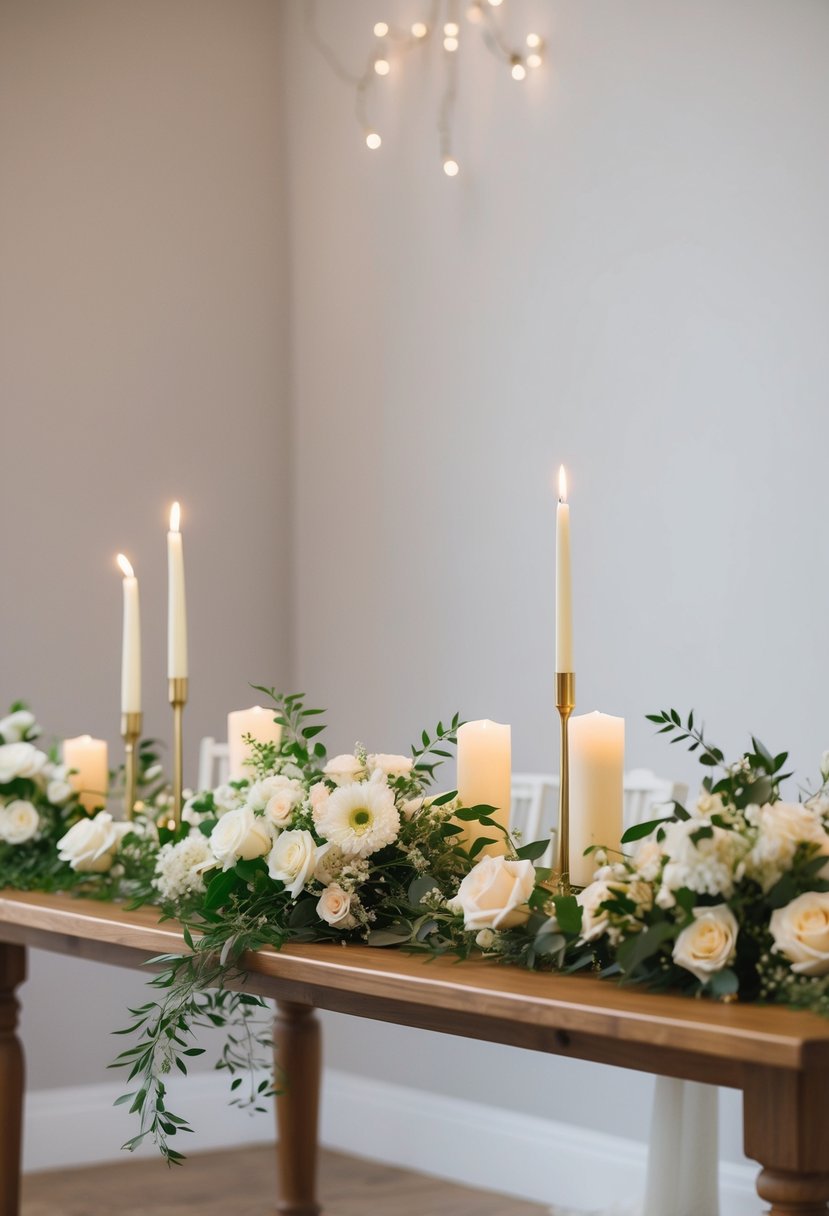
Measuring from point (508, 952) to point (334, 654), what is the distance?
2.40 metres

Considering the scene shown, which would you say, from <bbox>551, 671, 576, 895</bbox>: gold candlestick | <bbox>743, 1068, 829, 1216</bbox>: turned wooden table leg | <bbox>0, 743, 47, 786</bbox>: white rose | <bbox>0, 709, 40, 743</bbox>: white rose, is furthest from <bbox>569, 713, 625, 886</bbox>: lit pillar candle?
<bbox>0, 709, 40, 743</bbox>: white rose

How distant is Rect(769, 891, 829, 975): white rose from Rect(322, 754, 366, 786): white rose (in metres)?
0.62

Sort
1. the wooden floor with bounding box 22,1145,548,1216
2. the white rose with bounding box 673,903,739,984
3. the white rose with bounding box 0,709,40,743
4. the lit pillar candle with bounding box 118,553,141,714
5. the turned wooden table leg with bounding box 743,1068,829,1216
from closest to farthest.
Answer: the turned wooden table leg with bounding box 743,1068,829,1216, the white rose with bounding box 673,903,739,984, the lit pillar candle with bounding box 118,553,141,714, the white rose with bounding box 0,709,40,743, the wooden floor with bounding box 22,1145,548,1216

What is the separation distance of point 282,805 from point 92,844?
0.66 metres

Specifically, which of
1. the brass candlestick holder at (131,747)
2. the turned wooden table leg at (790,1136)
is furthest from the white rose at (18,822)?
the turned wooden table leg at (790,1136)

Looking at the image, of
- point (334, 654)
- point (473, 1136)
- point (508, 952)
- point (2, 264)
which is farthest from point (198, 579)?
point (508, 952)

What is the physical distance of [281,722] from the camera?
198 cm

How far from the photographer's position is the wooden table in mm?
1259

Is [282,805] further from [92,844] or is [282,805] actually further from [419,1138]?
[419,1138]

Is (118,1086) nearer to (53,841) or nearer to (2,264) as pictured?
(53,841)

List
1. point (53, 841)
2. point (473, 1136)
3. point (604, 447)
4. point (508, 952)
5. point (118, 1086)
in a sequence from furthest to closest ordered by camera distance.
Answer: point (118, 1086)
point (473, 1136)
point (604, 447)
point (53, 841)
point (508, 952)

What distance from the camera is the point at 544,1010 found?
140 centimetres

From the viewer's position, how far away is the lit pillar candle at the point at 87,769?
267cm

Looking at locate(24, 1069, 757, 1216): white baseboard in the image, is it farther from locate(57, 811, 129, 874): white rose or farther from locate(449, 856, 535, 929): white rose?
locate(449, 856, 535, 929): white rose
